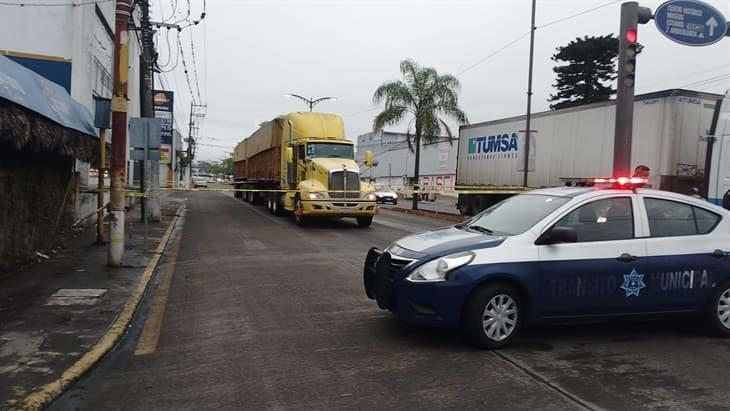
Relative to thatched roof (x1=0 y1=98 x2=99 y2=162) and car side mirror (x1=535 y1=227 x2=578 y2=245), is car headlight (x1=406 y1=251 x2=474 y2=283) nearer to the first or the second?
car side mirror (x1=535 y1=227 x2=578 y2=245)

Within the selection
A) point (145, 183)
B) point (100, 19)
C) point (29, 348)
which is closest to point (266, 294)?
point (29, 348)

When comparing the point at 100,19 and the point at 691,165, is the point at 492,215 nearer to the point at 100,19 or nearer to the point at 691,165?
the point at 691,165

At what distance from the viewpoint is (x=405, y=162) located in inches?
2950

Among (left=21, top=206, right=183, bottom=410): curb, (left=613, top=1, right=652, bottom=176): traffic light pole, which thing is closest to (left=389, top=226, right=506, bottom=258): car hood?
(left=21, top=206, right=183, bottom=410): curb

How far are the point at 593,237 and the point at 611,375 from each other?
1.45m

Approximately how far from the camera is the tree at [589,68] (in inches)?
1740

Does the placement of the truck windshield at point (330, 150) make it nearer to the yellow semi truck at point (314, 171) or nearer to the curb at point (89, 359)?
the yellow semi truck at point (314, 171)

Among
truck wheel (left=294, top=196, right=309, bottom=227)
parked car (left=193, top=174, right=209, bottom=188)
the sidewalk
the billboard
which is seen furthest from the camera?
parked car (left=193, top=174, right=209, bottom=188)

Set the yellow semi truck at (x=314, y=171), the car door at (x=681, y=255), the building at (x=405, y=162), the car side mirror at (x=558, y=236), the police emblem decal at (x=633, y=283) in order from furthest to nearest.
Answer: the building at (x=405, y=162), the yellow semi truck at (x=314, y=171), the car door at (x=681, y=255), the police emblem decal at (x=633, y=283), the car side mirror at (x=558, y=236)

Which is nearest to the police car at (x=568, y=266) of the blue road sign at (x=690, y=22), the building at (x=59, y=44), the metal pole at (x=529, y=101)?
the blue road sign at (x=690, y=22)

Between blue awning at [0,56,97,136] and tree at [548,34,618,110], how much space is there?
3943 centimetres

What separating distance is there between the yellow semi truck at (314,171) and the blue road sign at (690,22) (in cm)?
915

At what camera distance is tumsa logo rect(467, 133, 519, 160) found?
2165cm

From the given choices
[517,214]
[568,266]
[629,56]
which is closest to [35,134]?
[517,214]
